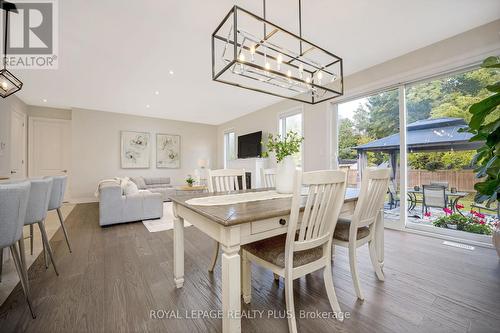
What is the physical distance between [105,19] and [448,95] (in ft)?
14.9

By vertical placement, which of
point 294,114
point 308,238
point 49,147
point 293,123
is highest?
point 294,114

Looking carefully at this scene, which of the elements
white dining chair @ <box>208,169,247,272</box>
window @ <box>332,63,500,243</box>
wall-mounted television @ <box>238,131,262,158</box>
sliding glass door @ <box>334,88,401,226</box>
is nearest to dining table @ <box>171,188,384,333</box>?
white dining chair @ <box>208,169,247,272</box>

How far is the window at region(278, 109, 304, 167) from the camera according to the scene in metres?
4.75

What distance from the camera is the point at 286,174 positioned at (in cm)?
189

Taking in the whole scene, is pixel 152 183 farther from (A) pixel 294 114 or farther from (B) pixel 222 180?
(B) pixel 222 180

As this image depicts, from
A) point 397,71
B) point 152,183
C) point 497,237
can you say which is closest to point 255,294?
point 497,237

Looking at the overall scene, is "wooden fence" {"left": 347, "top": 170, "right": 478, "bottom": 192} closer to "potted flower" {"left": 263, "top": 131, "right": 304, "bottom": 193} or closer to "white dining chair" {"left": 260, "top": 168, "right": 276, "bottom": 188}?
"white dining chair" {"left": 260, "top": 168, "right": 276, "bottom": 188}

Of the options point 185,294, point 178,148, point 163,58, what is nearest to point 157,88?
→ point 163,58

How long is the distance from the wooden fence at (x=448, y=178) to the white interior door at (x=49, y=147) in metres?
8.17

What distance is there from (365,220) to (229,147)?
6.45m

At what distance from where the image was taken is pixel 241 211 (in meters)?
1.23

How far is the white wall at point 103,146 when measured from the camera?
18.9ft

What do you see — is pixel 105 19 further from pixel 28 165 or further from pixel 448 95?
pixel 28 165

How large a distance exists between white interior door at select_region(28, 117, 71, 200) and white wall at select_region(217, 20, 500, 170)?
5.98 metres
